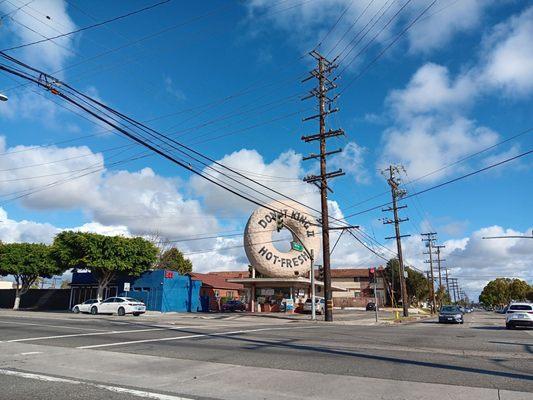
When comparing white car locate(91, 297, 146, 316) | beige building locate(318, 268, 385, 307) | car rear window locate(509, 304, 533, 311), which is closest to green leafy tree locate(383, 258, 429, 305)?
beige building locate(318, 268, 385, 307)

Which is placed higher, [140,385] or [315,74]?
[315,74]

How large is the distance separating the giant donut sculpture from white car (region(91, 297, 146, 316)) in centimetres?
998

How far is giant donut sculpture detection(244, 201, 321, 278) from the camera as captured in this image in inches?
1453

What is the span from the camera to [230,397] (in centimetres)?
674

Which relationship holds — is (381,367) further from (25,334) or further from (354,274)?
(354,274)

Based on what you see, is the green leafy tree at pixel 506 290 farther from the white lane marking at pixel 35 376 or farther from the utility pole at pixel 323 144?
the white lane marking at pixel 35 376

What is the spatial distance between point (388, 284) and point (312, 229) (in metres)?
46.6

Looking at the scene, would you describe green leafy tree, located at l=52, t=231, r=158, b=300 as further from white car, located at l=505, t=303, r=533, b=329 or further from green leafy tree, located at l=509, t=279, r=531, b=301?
green leafy tree, located at l=509, t=279, r=531, b=301

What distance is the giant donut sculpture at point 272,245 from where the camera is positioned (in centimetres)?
3691

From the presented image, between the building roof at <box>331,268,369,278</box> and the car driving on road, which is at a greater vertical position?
the building roof at <box>331,268,369,278</box>

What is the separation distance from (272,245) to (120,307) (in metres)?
12.9

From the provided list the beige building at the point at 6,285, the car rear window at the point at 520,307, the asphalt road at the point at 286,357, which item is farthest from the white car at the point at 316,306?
the beige building at the point at 6,285

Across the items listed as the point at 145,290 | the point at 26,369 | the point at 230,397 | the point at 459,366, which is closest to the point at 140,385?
the point at 230,397

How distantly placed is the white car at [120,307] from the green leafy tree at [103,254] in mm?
3642
